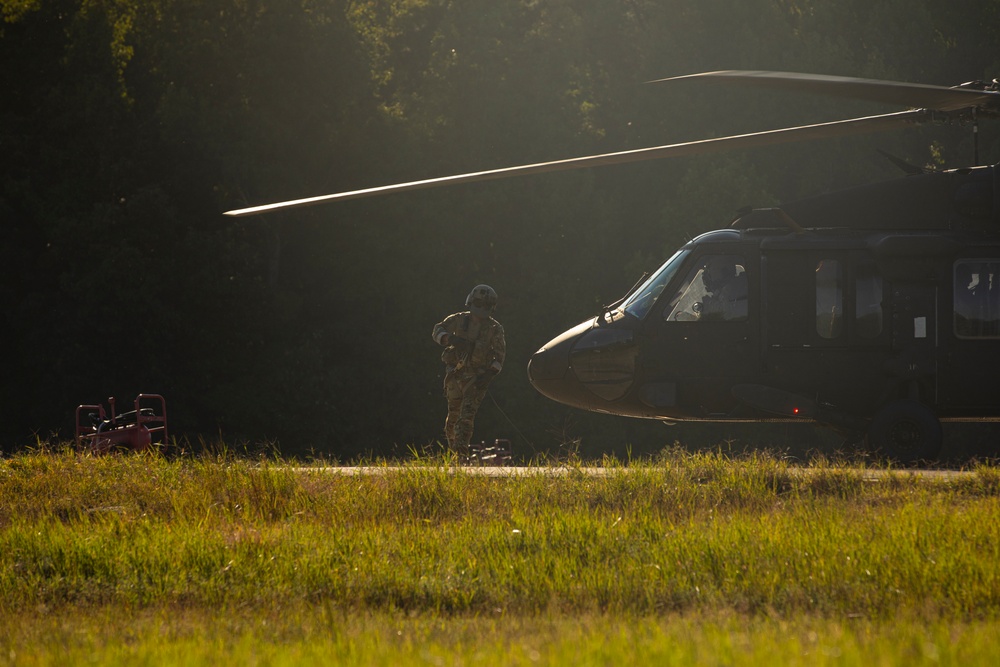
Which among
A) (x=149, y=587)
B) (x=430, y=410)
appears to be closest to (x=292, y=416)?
(x=430, y=410)

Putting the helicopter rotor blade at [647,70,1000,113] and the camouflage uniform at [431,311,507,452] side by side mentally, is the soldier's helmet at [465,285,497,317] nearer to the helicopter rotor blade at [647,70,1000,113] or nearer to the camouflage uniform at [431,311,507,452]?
the camouflage uniform at [431,311,507,452]

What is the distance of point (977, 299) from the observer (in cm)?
1132

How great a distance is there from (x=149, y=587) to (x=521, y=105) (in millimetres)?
29093

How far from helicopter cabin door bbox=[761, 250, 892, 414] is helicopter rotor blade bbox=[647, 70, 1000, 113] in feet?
8.75

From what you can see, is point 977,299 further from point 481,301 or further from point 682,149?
point 481,301

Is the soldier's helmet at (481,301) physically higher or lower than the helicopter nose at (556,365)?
higher

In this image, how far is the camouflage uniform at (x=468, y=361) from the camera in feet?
42.2

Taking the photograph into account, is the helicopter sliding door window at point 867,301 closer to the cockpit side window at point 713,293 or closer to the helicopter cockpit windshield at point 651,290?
the cockpit side window at point 713,293

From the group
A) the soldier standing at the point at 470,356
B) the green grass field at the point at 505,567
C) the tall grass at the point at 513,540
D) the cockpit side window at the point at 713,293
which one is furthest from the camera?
the soldier standing at the point at 470,356

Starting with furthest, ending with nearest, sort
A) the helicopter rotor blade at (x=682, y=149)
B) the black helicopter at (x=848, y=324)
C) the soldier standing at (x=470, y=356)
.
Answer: the soldier standing at (x=470, y=356), the black helicopter at (x=848, y=324), the helicopter rotor blade at (x=682, y=149)

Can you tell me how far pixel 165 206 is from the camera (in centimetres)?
2898

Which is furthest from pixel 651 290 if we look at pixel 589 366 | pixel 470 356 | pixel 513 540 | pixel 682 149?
pixel 513 540

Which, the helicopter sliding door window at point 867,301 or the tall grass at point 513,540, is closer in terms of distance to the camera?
the tall grass at point 513,540

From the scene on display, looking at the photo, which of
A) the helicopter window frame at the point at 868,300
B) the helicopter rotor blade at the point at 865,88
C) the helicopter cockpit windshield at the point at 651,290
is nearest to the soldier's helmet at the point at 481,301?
the helicopter cockpit windshield at the point at 651,290
